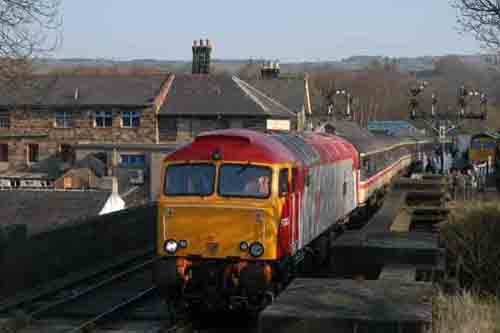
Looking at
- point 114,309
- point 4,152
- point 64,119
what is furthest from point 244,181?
point 4,152

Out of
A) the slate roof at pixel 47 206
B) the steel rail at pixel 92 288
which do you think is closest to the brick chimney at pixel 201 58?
the slate roof at pixel 47 206

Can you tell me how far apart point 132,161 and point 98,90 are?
7.35 m

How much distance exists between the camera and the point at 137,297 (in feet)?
51.6

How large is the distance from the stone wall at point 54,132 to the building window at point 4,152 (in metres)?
0.44

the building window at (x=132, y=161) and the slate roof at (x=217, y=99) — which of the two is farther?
the slate roof at (x=217, y=99)

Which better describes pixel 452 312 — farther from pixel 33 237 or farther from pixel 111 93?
pixel 111 93

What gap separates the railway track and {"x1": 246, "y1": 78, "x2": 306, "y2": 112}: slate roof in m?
46.4

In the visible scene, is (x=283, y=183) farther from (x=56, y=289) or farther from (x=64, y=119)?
(x=64, y=119)

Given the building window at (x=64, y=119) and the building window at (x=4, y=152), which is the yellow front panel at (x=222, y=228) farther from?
the building window at (x=4, y=152)

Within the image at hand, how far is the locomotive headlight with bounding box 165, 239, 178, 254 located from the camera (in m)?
13.4

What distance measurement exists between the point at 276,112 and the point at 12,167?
18892mm

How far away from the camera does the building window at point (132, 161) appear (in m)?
58.8

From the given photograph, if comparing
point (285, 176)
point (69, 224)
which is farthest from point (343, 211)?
point (285, 176)

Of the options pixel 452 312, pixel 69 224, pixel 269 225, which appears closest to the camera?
pixel 452 312
